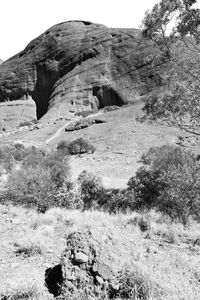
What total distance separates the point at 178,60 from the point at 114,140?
24.0 meters

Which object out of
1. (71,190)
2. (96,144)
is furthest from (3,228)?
(96,144)

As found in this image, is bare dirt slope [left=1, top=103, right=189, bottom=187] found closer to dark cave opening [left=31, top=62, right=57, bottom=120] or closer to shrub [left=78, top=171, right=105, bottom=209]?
shrub [left=78, top=171, right=105, bottom=209]

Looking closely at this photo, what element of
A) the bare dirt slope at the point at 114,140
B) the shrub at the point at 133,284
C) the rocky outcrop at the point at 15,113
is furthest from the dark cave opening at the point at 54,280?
the rocky outcrop at the point at 15,113

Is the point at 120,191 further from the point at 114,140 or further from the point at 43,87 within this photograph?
the point at 43,87

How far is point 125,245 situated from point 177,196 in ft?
30.2

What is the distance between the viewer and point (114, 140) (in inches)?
1448

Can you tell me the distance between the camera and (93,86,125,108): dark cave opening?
2443 inches

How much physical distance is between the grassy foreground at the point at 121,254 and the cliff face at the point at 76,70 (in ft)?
149

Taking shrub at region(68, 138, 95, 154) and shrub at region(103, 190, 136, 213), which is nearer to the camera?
shrub at region(103, 190, 136, 213)

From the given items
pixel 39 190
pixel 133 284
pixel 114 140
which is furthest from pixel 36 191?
pixel 114 140

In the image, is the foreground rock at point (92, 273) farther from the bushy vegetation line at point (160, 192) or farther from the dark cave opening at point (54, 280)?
the bushy vegetation line at point (160, 192)

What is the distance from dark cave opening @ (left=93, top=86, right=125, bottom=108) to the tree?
4750 cm

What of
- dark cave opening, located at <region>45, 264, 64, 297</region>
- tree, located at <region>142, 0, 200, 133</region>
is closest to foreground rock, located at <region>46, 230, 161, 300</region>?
dark cave opening, located at <region>45, 264, 64, 297</region>

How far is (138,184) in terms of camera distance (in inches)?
722
